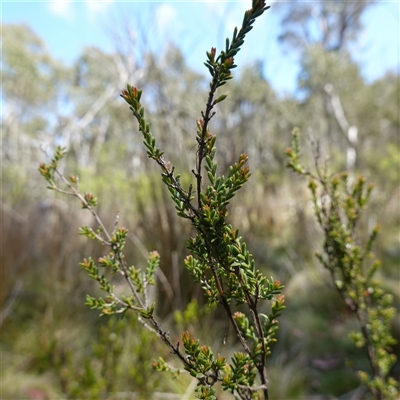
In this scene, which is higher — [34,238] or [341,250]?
[34,238]

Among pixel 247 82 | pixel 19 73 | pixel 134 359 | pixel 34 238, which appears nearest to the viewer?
pixel 134 359

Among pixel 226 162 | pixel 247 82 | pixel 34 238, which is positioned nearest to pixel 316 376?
pixel 226 162

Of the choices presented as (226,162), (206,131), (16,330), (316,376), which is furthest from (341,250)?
(16,330)

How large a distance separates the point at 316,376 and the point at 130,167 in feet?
7.59

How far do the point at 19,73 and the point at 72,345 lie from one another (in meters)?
20.7

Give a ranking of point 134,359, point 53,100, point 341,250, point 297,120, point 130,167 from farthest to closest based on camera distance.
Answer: point 53,100
point 297,120
point 130,167
point 134,359
point 341,250

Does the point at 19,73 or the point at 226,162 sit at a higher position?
the point at 19,73

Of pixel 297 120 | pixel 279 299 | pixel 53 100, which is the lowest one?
pixel 279 299

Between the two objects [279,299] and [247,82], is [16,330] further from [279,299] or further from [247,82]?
[247,82]

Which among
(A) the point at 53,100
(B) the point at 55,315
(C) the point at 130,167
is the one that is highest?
(A) the point at 53,100

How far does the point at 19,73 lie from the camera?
19062 millimetres

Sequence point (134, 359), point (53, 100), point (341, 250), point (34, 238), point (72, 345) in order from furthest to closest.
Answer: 1. point (53, 100)
2. point (34, 238)
3. point (72, 345)
4. point (134, 359)
5. point (341, 250)

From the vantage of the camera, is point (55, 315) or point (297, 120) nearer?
point (55, 315)

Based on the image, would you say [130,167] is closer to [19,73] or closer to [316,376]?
[316,376]
